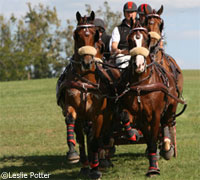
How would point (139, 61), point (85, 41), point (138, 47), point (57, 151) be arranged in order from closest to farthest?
point (139, 61)
point (138, 47)
point (85, 41)
point (57, 151)

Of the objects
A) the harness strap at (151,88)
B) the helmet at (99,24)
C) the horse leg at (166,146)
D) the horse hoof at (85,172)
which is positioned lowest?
the horse hoof at (85,172)

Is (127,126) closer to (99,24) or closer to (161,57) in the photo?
(161,57)

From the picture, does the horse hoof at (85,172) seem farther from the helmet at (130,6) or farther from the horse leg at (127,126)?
the helmet at (130,6)

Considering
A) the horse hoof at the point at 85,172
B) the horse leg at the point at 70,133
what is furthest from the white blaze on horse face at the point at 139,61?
the horse hoof at the point at 85,172

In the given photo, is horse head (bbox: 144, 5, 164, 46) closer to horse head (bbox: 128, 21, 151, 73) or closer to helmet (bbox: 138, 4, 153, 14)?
helmet (bbox: 138, 4, 153, 14)

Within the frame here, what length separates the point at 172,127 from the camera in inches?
390

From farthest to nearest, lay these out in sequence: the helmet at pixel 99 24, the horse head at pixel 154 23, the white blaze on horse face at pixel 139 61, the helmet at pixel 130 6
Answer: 1. the helmet at pixel 99 24
2. the helmet at pixel 130 6
3. the horse head at pixel 154 23
4. the white blaze on horse face at pixel 139 61

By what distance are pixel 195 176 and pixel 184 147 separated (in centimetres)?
351

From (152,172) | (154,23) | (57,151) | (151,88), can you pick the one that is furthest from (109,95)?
(57,151)

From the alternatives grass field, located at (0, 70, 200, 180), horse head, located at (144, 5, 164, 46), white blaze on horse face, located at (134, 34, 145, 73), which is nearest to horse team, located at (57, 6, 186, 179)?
white blaze on horse face, located at (134, 34, 145, 73)

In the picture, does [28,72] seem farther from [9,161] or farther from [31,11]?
[9,161]

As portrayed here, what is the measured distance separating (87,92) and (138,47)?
115 centimetres

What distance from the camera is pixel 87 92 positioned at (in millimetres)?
7906

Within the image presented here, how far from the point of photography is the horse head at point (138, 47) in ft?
24.7
